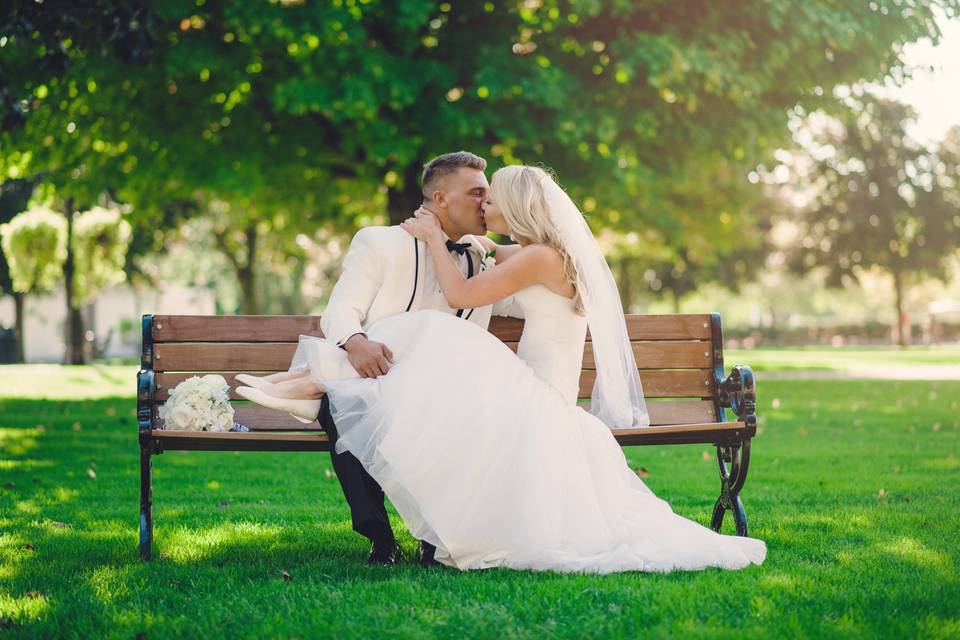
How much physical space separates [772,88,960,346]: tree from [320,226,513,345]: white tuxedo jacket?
39582 millimetres

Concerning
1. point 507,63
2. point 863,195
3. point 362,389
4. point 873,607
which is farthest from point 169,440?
point 863,195

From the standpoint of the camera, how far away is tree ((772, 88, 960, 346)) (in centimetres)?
4238

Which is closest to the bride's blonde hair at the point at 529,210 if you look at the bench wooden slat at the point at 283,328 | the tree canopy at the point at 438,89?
the bench wooden slat at the point at 283,328

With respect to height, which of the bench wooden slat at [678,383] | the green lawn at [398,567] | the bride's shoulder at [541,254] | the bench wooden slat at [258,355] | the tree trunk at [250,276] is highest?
the tree trunk at [250,276]

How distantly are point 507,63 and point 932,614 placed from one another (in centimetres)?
1085

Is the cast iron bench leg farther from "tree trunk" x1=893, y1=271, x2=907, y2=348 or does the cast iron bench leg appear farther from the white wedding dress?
"tree trunk" x1=893, y1=271, x2=907, y2=348

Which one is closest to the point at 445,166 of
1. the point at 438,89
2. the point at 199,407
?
the point at 199,407

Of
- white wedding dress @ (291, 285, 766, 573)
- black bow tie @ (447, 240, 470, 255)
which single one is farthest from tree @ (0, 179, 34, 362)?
white wedding dress @ (291, 285, 766, 573)

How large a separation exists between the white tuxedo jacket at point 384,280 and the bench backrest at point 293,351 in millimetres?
535

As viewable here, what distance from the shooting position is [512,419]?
4.69 meters

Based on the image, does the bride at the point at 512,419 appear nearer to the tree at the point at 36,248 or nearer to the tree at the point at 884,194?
the tree at the point at 36,248

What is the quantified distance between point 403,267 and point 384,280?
123 millimetres

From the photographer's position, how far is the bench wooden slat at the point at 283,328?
5695 millimetres

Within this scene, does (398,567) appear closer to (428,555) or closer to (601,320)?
(428,555)
